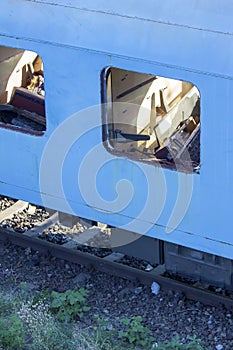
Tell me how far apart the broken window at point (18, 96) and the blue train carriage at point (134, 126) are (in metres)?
0.02

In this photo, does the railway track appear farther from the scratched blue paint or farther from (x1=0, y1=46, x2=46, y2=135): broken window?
(x1=0, y1=46, x2=46, y2=135): broken window

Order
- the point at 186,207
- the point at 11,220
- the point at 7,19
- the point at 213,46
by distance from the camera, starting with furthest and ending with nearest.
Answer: the point at 11,220 < the point at 7,19 < the point at 186,207 < the point at 213,46

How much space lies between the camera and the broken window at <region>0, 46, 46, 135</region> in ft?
26.6

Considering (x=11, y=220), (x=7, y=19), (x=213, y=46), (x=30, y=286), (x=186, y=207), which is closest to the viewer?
(x=213, y=46)

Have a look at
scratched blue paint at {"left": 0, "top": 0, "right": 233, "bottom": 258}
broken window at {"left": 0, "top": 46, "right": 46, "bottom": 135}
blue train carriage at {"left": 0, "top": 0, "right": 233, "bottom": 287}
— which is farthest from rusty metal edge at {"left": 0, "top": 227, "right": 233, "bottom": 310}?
broken window at {"left": 0, "top": 46, "right": 46, "bottom": 135}

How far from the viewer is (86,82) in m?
7.05

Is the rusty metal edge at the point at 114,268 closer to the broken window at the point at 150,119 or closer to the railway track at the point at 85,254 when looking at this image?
the railway track at the point at 85,254

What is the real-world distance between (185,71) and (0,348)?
7.85 feet

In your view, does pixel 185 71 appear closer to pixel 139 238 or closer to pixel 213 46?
pixel 213 46

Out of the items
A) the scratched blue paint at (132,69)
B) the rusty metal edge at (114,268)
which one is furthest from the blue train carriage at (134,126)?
the rusty metal edge at (114,268)

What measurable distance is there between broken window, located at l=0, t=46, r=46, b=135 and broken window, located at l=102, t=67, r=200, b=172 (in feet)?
3.21

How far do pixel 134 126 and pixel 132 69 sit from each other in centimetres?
85

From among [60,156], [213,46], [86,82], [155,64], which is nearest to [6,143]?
[60,156]

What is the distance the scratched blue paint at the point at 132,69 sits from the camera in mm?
6430
